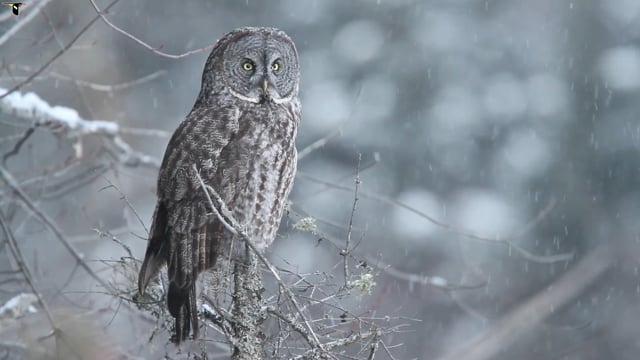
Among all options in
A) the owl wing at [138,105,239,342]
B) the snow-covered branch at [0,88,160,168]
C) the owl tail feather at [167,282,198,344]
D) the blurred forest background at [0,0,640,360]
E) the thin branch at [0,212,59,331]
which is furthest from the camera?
the blurred forest background at [0,0,640,360]

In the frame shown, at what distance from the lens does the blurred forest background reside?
15.8m

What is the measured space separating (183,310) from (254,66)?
1.60m

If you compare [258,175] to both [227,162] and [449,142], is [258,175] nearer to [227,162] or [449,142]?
[227,162]

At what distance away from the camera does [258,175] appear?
5.41m

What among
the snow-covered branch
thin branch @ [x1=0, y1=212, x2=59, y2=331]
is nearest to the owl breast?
thin branch @ [x1=0, y1=212, x2=59, y2=331]

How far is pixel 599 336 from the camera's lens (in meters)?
16.1

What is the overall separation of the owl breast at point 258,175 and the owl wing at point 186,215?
67 mm

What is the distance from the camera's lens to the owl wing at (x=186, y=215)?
4979mm

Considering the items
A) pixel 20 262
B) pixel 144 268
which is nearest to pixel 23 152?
pixel 20 262

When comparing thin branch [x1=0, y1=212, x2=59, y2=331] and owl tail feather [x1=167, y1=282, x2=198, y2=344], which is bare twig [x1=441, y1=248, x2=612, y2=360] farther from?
owl tail feather [x1=167, y1=282, x2=198, y2=344]

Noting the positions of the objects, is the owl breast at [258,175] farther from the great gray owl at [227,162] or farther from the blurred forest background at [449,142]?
the blurred forest background at [449,142]

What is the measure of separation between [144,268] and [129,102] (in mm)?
13087

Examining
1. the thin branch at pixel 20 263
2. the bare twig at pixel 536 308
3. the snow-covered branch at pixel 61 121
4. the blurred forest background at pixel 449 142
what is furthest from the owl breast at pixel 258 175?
the bare twig at pixel 536 308

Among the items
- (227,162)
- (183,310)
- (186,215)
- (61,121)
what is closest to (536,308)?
(61,121)
